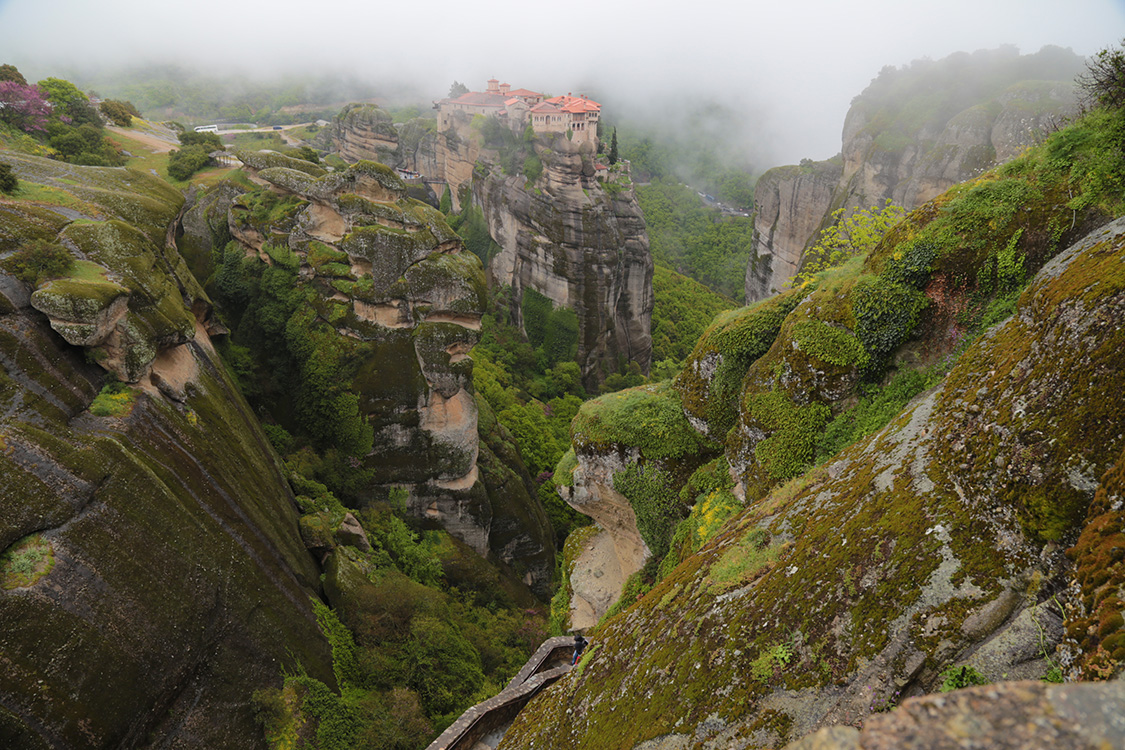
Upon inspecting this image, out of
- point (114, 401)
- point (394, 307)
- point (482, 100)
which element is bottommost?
point (394, 307)

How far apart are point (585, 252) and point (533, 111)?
49.8 feet

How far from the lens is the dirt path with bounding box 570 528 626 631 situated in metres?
16.6

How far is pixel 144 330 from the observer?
13.6m

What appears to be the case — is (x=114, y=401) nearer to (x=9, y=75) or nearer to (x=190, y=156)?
(x=190, y=156)

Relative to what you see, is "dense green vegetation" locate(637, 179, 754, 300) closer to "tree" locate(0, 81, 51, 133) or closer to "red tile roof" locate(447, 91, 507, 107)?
"red tile roof" locate(447, 91, 507, 107)

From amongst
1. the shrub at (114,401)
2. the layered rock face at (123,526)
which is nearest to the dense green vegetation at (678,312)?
the layered rock face at (123,526)

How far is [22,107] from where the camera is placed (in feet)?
79.7

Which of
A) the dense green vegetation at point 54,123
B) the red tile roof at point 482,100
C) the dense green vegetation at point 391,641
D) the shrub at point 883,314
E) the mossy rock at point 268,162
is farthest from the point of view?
the red tile roof at point 482,100

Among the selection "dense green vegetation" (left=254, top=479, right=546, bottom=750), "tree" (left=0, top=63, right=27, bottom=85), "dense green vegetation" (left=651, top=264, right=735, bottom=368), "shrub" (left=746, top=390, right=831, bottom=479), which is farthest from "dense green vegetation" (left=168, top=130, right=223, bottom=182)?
"dense green vegetation" (left=651, top=264, right=735, bottom=368)

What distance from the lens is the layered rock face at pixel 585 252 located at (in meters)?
44.4

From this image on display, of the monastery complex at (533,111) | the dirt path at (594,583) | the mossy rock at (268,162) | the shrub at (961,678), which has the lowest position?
the dirt path at (594,583)

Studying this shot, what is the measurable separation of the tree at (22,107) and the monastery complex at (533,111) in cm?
3316

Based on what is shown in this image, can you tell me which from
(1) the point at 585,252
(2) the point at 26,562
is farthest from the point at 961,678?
(1) the point at 585,252

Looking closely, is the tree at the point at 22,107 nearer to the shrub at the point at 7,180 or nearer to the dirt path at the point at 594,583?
the shrub at the point at 7,180
